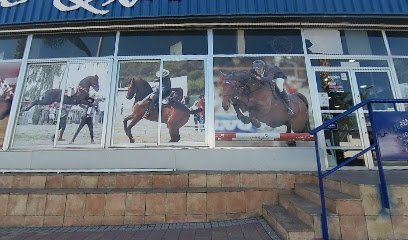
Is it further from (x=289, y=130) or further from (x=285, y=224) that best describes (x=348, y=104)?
(x=285, y=224)

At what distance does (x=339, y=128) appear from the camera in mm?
5961

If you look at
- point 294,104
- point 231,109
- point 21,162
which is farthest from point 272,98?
point 21,162

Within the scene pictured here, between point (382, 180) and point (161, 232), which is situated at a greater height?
point (382, 180)

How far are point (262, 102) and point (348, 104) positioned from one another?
204 cm

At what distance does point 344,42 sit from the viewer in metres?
6.71

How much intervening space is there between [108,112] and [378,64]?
669 cm

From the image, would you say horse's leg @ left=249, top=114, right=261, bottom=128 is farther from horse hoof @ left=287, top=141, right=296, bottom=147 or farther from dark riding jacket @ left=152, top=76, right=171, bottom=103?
dark riding jacket @ left=152, top=76, right=171, bottom=103

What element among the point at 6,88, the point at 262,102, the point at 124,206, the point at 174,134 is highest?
the point at 6,88

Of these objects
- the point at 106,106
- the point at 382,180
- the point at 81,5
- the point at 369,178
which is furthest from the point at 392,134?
the point at 81,5

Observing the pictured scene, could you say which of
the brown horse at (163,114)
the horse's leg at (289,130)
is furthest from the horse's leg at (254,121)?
the brown horse at (163,114)

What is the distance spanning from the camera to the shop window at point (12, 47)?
6.84 m

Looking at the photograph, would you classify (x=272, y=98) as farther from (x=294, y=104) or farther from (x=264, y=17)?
(x=264, y=17)

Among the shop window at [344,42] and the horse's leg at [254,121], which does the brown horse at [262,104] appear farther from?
the shop window at [344,42]

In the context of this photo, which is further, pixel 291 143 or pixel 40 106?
pixel 40 106
